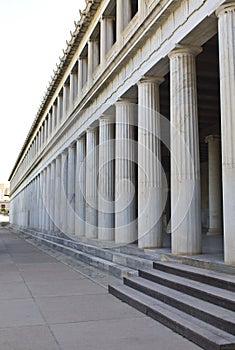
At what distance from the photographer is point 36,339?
6.07 meters

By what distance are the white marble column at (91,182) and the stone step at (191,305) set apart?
37.1 feet

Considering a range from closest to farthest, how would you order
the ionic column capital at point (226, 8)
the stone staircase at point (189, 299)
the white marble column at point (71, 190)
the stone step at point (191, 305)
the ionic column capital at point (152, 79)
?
the stone staircase at point (189, 299)
the stone step at point (191, 305)
the ionic column capital at point (226, 8)
the ionic column capital at point (152, 79)
the white marble column at point (71, 190)

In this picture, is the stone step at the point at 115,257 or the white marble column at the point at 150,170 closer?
the stone step at the point at 115,257

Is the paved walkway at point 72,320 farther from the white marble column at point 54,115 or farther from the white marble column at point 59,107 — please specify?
the white marble column at point 54,115

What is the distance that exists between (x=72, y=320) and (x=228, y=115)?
5204 millimetres

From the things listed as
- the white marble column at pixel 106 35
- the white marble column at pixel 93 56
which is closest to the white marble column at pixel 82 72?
the white marble column at pixel 93 56

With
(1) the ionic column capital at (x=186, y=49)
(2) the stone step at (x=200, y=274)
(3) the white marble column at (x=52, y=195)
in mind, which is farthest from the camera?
(3) the white marble column at (x=52, y=195)

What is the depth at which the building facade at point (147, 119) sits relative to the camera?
10024 mm

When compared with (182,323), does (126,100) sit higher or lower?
higher

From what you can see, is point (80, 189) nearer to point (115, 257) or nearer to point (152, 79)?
point (115, 257)

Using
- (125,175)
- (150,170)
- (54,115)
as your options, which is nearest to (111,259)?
(150,170)

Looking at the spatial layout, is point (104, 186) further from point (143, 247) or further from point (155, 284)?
point (155, 284)

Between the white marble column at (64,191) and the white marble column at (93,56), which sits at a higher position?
the white marble column at (93,56)

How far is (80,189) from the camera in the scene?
77.5 feet
